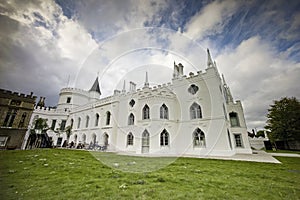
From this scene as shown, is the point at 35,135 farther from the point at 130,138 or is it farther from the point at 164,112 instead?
the point at 164,112

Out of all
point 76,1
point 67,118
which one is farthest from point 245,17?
point 67,118

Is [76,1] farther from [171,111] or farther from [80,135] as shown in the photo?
[80,135]

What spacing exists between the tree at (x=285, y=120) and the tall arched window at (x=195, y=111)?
62.3 ft

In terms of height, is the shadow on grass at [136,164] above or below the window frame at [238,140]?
below

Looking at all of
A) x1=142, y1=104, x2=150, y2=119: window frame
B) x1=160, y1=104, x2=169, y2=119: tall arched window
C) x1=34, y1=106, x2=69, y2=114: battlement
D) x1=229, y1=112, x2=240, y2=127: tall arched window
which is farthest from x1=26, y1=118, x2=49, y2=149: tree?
x1=229, y1=112, x2=240, y2=127: tall arched window

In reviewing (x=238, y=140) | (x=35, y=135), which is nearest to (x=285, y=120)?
(x=238, y=140)

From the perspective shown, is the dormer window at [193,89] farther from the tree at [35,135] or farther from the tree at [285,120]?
the tree at [35,135]

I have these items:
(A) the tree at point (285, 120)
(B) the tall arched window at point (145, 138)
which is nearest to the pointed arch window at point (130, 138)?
(B) the tall arched window at point (145, 138)

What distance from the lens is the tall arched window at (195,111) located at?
53.8 ft

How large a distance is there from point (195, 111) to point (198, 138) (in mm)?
3261

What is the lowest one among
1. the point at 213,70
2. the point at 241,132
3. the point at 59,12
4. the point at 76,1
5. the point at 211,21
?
the point at 241,132

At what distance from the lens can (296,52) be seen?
646 cm

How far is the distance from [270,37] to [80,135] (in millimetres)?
30047

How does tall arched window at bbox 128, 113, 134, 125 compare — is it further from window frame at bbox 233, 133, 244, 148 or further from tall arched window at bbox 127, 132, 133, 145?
window frame at bbox 233, 133, 244, 148
